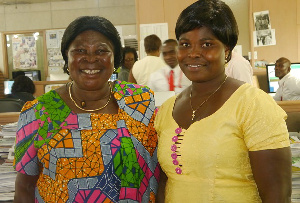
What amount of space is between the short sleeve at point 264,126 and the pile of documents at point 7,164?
3.36 ft

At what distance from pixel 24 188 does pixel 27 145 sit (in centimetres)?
17

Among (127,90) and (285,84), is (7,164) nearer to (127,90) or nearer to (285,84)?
(127,90)

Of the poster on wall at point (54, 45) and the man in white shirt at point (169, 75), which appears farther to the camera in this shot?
the poster on wall at point (54, 45)

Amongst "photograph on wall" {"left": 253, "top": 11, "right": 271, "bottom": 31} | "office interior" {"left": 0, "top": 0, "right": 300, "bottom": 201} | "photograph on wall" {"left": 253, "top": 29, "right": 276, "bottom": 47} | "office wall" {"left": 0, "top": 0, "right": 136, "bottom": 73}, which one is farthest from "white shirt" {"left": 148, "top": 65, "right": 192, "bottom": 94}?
"office wall" {"left": 0, "top": 0, "right": 136, "bottom": 73}

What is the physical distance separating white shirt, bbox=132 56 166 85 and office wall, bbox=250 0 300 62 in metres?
2.94

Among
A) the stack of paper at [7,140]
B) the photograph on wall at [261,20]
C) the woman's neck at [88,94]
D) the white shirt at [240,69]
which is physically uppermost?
the photograph on wall at [261,20]

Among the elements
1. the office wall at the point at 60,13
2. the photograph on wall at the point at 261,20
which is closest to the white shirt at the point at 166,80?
the photograph on wall at the point at 261,20

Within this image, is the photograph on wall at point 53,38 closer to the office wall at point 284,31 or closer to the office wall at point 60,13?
the office wall at point 60,13

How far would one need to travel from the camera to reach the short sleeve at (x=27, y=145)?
1.28 meters

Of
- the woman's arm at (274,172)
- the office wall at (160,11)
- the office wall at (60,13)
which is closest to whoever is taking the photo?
the woman's arm at (274,172)

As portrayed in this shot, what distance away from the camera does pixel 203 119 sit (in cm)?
111

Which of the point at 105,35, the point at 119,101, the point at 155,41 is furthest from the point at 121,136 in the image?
the point at 155,41

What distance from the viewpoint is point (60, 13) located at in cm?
920

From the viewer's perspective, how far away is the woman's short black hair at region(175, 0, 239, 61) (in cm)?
109
